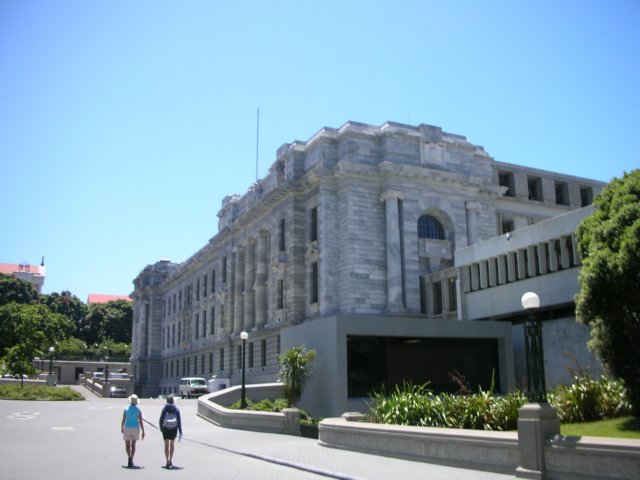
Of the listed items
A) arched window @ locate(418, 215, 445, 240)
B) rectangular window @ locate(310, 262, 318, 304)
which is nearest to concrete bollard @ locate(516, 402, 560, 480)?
rectangular window @ locate(310, 262, 318, 304)

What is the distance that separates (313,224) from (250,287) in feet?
39.1

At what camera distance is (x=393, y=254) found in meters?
46.0

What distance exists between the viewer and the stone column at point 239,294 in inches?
2406

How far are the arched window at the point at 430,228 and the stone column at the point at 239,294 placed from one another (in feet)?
65.8

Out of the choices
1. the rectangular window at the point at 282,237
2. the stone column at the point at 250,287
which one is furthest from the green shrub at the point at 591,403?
the stone column at the point at 250,287

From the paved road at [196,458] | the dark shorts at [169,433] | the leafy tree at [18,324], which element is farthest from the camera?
the leafy tree at [18,324]

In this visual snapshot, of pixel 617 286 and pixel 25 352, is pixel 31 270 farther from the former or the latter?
pixel 617 286

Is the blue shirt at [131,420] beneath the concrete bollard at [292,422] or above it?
above

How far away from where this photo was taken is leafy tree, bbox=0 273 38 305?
111 meters

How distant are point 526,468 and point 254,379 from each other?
1650 inches

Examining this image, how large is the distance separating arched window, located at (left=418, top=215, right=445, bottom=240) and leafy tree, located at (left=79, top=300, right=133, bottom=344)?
92738 millimetres

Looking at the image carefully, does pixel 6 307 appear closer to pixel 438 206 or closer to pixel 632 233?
pixel 438 206

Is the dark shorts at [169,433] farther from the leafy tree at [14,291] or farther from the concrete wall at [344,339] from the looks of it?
the leafy tree at [14,291]

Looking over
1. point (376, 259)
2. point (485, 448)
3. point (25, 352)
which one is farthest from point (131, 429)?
point (25, 352)
